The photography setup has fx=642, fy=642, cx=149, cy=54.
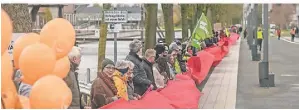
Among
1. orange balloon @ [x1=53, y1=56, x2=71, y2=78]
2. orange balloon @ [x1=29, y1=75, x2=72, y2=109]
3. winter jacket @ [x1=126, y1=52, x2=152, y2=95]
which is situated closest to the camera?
orange balloon @ [x1=29, y1=75, x2=72, y2=109]

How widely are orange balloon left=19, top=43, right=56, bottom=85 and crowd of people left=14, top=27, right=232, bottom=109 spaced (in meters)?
0.60

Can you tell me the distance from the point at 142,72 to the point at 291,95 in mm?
6572

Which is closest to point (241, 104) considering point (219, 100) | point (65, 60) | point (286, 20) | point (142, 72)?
point (219, 100)

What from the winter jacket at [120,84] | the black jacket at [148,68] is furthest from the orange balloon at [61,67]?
the black jacket at [148,68]

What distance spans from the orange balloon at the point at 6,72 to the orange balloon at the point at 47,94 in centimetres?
24

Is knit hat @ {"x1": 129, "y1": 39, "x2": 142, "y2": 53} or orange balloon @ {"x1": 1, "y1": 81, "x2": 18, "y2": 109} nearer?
orange balloon @ {"x1": 1, "y1": 81, "x2": 18, "y2": 109}

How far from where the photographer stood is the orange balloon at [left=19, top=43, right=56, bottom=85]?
5.07 m

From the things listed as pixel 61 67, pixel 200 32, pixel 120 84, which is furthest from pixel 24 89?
pixel 200 32

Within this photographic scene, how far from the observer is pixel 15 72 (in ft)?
19.2

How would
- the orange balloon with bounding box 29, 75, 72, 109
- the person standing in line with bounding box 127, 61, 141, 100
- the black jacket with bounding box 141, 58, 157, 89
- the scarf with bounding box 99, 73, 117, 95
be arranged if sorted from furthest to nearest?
the black jacket with bounding box 141, 58, 157, 89 → the person standing in line with bounding box 127, 61, 141, 100 → the scarf with bounding box 99, 73, 117, 95 → the orange balloon with bounding box 29, 75, 72, 109

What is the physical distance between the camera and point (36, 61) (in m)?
5.07

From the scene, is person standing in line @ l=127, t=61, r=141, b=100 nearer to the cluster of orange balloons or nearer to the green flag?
the cluster of orange balloons

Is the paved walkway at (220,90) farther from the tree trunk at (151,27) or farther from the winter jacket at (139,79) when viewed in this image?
the winter jacket at (139,79)

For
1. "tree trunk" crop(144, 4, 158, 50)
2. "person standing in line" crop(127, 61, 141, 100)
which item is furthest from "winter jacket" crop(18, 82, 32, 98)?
"tree trunk" crop(144, 4, 158, 50)
